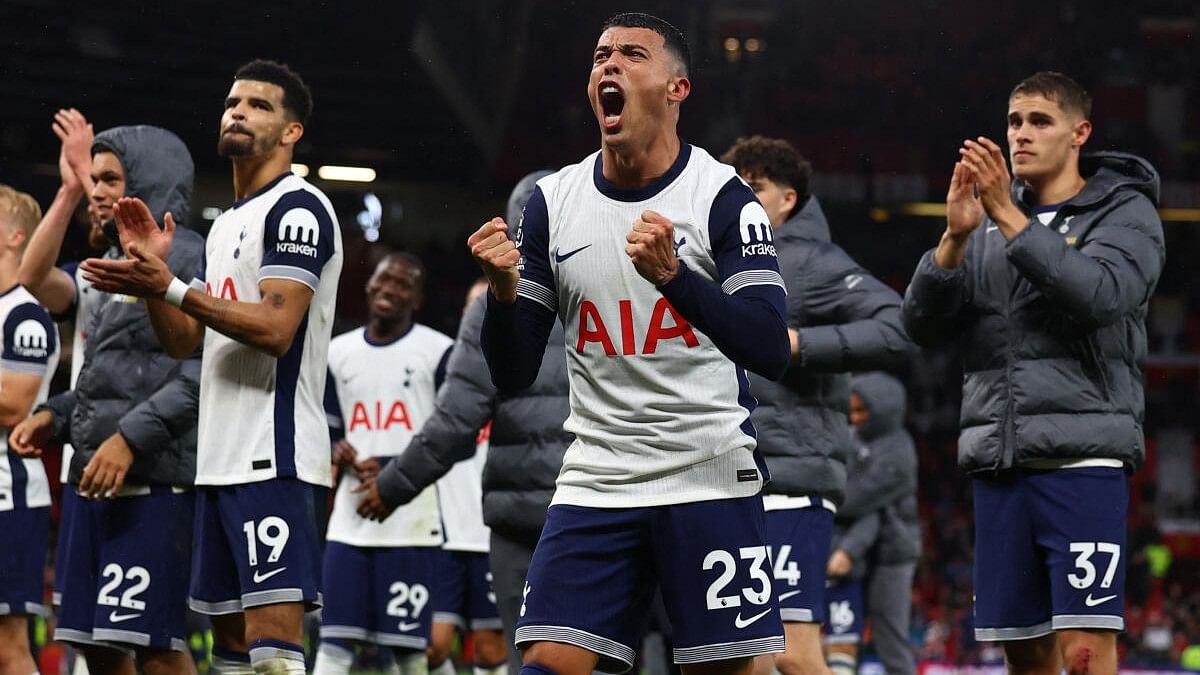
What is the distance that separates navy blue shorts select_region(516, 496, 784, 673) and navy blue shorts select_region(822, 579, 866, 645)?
17.3 ft

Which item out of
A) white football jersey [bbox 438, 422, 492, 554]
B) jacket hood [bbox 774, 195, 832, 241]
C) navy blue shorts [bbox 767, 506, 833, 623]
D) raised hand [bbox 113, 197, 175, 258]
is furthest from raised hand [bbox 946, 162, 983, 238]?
white football jersey [bbox 438, 422, 492, 554]

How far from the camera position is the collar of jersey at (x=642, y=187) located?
3.85m

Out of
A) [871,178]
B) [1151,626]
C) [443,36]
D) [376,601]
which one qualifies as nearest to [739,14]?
[871,178]

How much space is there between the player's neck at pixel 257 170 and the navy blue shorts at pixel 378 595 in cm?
313

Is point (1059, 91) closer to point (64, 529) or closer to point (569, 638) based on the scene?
point (569, 638)

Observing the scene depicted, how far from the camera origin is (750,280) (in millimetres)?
3643

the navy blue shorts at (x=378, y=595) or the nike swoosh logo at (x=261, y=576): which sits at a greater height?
the nike swoosh logo at (x=261, y=576)

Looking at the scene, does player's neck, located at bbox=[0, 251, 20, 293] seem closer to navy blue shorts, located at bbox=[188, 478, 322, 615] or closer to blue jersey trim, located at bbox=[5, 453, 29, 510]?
blue jersey trim, located at bbox=[5, 453, 29, 510]

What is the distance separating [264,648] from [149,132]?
220 cm

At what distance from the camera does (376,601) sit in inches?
308

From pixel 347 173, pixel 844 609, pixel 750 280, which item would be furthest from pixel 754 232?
pixel 347 173

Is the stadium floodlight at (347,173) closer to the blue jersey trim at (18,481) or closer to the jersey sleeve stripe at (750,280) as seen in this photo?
the blue jersey trim at (18,481)

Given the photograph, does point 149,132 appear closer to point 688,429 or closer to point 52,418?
point 52,418

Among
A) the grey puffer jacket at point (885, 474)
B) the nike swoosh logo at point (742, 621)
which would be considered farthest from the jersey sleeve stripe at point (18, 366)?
the grey puffer jacket at point (885, 474)
